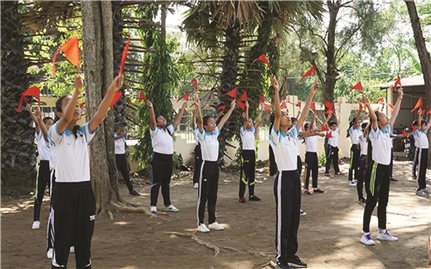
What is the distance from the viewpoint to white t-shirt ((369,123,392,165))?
6.18 m

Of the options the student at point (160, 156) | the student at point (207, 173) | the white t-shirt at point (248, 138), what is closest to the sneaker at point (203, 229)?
the student at point (207, 173)

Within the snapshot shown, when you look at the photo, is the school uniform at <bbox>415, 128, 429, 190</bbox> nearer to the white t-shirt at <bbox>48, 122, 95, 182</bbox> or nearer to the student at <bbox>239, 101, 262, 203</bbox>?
the student at <bbox>239, 101, 262, 203</bbox>

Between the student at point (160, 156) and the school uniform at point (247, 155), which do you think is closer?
the student at point (160, 156)

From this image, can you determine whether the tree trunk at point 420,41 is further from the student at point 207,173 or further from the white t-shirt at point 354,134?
the student at point 207,173

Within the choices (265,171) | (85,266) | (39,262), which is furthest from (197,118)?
(265,171)

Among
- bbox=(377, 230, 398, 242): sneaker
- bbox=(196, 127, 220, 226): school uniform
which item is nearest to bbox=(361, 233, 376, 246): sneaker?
bbox=(377, 230, 398, 242): sneaker

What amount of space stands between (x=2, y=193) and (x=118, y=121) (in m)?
3.06

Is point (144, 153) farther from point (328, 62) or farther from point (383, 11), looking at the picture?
point (383, 11)

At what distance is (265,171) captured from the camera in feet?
50.8

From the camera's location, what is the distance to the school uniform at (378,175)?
609 cm

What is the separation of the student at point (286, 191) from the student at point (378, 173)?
1.38m

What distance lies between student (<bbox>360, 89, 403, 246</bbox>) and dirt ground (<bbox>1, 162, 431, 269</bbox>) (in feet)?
0.83

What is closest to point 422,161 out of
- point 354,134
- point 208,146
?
point 354,134

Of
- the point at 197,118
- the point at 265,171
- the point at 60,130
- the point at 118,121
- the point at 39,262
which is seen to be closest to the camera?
the point at 60,130
